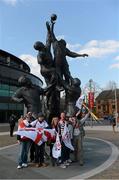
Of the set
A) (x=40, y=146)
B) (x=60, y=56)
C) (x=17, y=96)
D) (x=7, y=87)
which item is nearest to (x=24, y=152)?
(x=40, y=146)

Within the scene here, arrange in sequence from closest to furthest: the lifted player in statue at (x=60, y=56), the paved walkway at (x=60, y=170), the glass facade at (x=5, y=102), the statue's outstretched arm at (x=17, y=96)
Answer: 1. the paved walkway at (x=60, y=170)
2. the statue's outstretched arm at (x=17, y=96)
3. the lifted player in statue at (x=60, y=56)
4. the glass facade at (x=5, y=102)

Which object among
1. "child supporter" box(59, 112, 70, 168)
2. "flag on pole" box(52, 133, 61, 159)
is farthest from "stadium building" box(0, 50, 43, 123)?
"flag on pole" box(52, 133, 61, 159)

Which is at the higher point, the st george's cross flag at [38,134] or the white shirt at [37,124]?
the white shirt at [37,124]

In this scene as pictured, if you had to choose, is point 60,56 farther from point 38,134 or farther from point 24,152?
point 24,152

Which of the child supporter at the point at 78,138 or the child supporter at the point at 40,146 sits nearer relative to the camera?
the child supporter at the point at 40,146

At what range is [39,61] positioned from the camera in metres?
14.9

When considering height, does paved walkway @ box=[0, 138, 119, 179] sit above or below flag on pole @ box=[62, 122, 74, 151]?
below

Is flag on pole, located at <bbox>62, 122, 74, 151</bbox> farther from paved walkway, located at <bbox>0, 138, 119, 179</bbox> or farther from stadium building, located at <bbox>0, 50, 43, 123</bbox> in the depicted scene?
stadium building, located at <bbox>0, 50, 43, 123</bbox>

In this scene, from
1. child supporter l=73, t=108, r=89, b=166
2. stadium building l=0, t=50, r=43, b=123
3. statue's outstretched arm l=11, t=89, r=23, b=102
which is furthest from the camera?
stadium building l=0, t=50, r=43, b=123

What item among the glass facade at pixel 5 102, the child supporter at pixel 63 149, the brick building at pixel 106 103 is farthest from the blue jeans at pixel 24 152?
the brick building at pixel 106 103

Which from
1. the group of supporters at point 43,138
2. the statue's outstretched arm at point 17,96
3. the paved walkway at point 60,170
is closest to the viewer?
the paved walkway at point 60,170

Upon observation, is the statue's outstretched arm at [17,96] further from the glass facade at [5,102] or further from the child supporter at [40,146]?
the glass facade at [5,102]

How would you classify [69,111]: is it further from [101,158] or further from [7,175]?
[7,175]

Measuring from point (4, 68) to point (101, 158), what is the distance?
4761 cm
